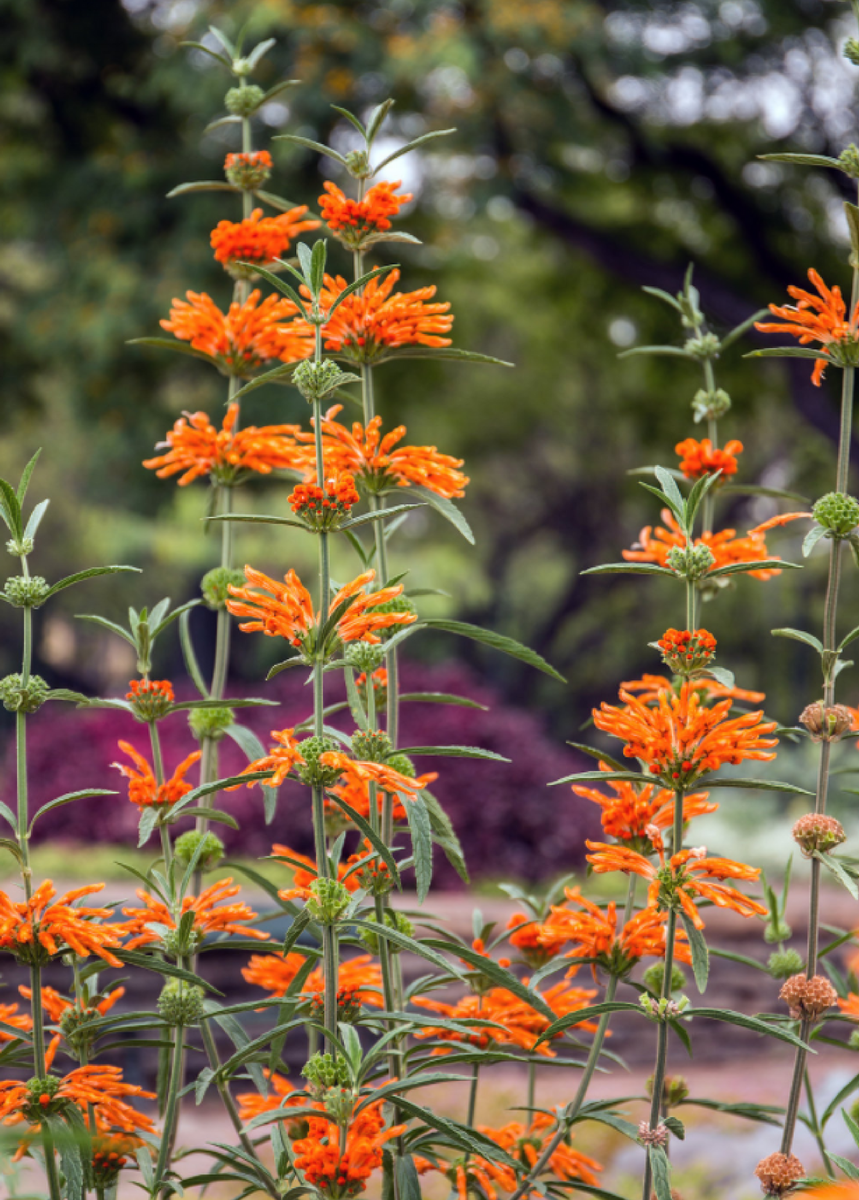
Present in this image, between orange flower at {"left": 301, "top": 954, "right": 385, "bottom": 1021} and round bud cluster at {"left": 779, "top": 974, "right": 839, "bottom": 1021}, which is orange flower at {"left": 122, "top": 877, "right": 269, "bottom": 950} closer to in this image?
orange flower at {"left": 301, "top": 954, "right": 385, "bottom": 1021}

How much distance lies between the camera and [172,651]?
1055 cm

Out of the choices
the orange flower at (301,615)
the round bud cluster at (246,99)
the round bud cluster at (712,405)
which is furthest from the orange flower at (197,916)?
the round bud cluster at (246,99)

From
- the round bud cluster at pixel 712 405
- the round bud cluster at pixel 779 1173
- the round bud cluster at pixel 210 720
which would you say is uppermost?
the round bud cluster at pixel 712 405

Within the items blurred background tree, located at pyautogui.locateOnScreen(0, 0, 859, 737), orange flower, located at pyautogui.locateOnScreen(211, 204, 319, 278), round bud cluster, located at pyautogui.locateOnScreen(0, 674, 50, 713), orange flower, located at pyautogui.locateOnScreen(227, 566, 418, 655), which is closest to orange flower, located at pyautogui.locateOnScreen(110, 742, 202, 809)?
round bud cluster, located at pyautogui.locateOnScreen(0, 674, 50, 713)

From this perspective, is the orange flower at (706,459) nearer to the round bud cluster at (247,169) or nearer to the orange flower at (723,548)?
the orange flower at (723,548)

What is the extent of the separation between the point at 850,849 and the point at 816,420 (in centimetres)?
238

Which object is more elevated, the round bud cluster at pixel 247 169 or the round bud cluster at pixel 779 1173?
the round bud cluster at pixel 247 169

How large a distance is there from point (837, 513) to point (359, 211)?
599 millimetres

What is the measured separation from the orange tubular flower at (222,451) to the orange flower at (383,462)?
139 mm

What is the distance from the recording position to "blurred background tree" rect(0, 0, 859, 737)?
17.9 ft

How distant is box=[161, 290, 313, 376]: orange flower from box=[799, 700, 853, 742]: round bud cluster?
0.72 m

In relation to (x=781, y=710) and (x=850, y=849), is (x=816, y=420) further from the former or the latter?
(x=781, y=710)

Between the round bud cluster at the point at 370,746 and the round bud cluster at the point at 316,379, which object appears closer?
the round bud cluster at the point at 316,379

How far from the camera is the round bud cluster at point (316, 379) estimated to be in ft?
3.29
